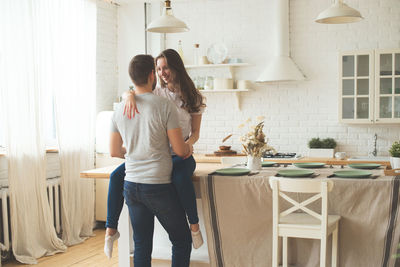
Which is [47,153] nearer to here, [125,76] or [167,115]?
[125,76]

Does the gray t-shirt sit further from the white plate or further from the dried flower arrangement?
the white plate

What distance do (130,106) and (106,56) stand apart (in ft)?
12.6

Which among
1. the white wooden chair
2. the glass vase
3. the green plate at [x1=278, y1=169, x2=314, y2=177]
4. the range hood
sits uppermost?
the range hood

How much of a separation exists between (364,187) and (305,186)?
1.45 ft

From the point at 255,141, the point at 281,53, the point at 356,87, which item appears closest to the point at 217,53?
the point at 281,53

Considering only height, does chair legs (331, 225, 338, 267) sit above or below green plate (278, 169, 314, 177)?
below

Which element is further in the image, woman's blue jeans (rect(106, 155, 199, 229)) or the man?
woman's blue jeans (rect(106, 155, 199, 229))

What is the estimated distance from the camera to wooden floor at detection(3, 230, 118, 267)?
4527 mm

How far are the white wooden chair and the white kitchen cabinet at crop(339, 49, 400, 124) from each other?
279 centimetres

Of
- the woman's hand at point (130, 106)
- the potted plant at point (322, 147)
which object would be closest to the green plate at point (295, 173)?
the woman's hand at point (130, 106)

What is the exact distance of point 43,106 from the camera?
4.96 m

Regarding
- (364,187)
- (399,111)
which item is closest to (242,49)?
(399,111)

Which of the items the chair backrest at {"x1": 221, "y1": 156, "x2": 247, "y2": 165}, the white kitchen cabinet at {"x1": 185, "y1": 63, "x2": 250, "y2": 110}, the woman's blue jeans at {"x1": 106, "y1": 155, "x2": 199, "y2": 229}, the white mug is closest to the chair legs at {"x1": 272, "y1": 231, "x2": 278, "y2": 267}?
the woman's blue jeans at {"x1": 106, "y1": 155, "x2": 199, "y2": 229}

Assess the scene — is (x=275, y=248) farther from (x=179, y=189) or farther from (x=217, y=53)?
(x=217, y=53)
